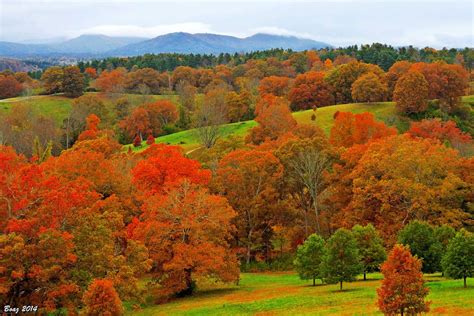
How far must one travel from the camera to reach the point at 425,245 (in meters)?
37.2

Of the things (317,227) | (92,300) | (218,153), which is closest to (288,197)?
(317,227)

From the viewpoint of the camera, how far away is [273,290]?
3975 cm

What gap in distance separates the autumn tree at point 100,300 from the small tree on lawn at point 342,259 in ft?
47.3

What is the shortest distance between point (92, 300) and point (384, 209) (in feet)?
97.4

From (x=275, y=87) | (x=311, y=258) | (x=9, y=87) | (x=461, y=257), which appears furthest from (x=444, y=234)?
(x=9, y=87)

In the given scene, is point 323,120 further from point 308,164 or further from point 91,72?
point 91,72

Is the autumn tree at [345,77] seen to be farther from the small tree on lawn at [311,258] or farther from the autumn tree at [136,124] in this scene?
the small tree on lawn at [311,258]

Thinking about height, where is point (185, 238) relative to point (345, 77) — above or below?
below

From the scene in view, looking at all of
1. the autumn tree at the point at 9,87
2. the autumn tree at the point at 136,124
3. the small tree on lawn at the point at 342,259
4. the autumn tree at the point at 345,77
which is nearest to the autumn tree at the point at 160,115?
the autumn tree at the point at 136,124

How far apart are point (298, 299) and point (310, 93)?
280 ft

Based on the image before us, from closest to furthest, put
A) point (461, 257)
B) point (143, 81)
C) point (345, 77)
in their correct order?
point (461, 257) → point (345, 77) → point (143, 81)

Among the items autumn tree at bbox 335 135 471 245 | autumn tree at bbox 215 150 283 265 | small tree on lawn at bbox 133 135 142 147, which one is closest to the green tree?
autumn tree at bbox 335 135 471 245

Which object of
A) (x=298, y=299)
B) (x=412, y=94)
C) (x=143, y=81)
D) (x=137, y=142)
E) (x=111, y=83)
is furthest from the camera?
(x=143, y=81)

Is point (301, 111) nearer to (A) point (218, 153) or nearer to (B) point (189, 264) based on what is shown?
(A) point (218, 153)
